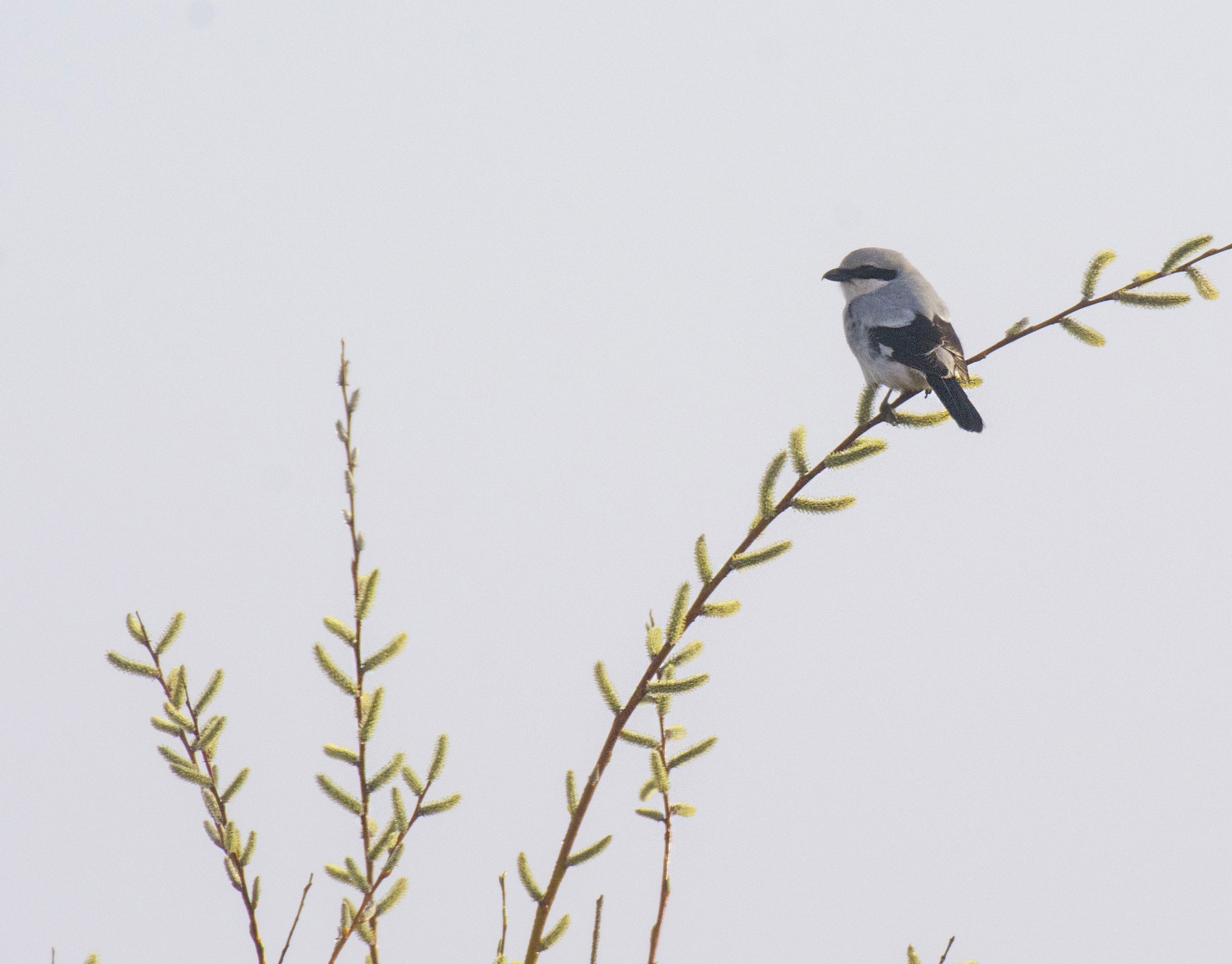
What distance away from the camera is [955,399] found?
6.19 meters

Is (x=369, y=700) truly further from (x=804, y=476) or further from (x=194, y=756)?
(x=804, y=476)

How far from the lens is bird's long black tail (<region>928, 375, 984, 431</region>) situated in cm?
601

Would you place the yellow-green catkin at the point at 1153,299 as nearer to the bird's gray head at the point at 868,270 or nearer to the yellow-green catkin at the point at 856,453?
the yellow-green catkin at the point at 856,453

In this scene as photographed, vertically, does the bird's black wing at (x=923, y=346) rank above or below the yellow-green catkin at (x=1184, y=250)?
above

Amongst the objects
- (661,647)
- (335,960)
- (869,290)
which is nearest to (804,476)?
(661,647)

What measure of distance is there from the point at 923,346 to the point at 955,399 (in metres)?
0.49

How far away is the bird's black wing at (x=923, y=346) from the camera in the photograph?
20.7 ft

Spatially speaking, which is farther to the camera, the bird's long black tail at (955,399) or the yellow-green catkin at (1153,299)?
the bird's long black tail at (955,399)

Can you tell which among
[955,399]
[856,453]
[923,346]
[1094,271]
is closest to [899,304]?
[923,346]

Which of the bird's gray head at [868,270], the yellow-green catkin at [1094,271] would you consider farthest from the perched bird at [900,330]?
the yellow-green catkin at [1094,271]

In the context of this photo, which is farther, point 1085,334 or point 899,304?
point 899,304

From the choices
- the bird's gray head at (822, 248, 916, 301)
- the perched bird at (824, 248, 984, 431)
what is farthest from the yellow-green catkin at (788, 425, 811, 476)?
the bird's gray head at (822, 248, 916, 301)

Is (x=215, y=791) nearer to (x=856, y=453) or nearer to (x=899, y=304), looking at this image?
(x=856, y=453)

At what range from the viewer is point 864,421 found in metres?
3.23
